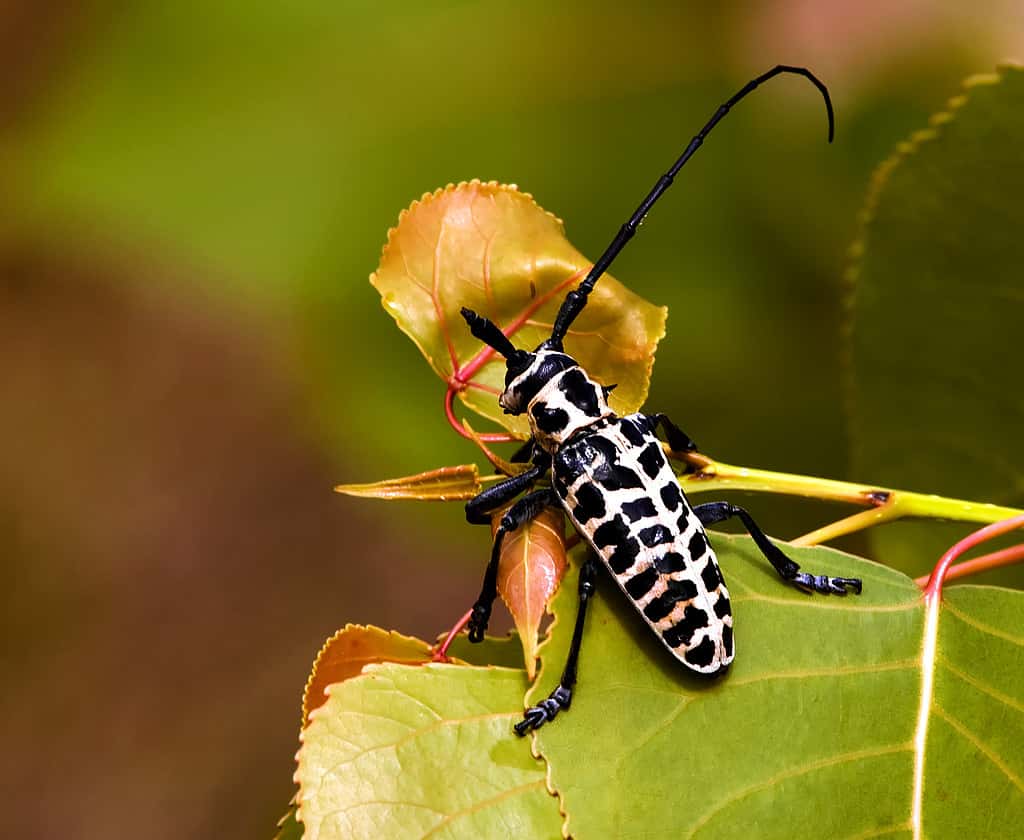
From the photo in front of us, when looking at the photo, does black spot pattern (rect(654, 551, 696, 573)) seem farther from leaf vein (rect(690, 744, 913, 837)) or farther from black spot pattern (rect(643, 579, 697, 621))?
leaf vein (rect(690, 744, 913, 837))

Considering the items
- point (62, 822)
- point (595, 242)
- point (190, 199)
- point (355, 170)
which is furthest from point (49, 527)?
point (595, 242)

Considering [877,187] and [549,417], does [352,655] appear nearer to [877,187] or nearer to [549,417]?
[549,417]

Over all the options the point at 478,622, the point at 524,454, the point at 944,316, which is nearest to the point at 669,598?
the point at 478,622

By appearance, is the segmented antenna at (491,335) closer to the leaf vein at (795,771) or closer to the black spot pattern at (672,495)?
the black spot pattern at (672,495)

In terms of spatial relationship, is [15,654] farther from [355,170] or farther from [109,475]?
[355,170]

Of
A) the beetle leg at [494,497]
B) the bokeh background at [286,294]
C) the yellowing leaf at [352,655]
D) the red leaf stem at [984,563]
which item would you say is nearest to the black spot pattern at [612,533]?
the beetle leg at [494,497]

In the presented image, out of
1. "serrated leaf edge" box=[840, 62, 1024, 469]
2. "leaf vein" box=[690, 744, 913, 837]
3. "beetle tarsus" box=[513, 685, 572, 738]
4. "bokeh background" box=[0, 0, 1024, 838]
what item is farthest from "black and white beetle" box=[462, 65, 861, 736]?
"bokeh background" box=[0, 0, 1024, 838]
